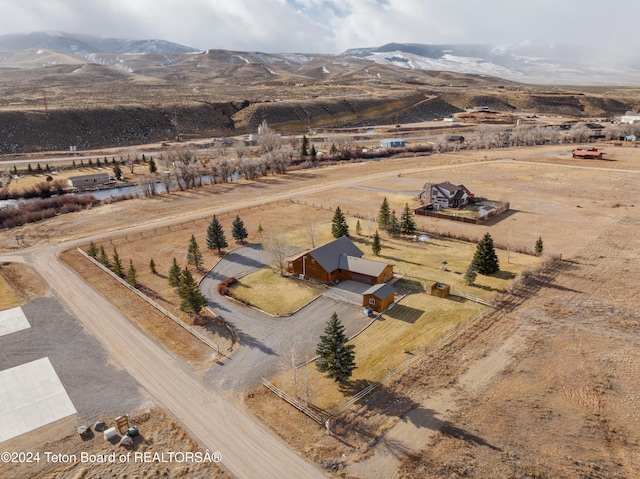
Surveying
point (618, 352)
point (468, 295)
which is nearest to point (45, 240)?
point (468, 295)

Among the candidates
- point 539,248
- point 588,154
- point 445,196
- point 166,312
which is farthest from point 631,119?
point 166,312

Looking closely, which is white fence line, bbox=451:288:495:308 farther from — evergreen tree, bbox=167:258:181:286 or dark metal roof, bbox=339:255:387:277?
evergreen tree, bbox=167:258:181:286

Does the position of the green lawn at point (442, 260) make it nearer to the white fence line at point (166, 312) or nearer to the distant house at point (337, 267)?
the distant house at point (337, 267)

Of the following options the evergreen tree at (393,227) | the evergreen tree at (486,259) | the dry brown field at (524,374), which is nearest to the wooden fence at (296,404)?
the dry brown field at (524,374)

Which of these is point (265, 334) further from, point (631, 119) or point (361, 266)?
point (631, 119)

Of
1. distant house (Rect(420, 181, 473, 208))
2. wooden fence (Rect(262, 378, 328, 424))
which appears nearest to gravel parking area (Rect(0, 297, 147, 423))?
wooden fence (Rect(262, 378, 328, 424))

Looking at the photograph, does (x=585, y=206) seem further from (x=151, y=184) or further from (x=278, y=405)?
(x=151, y=184)
